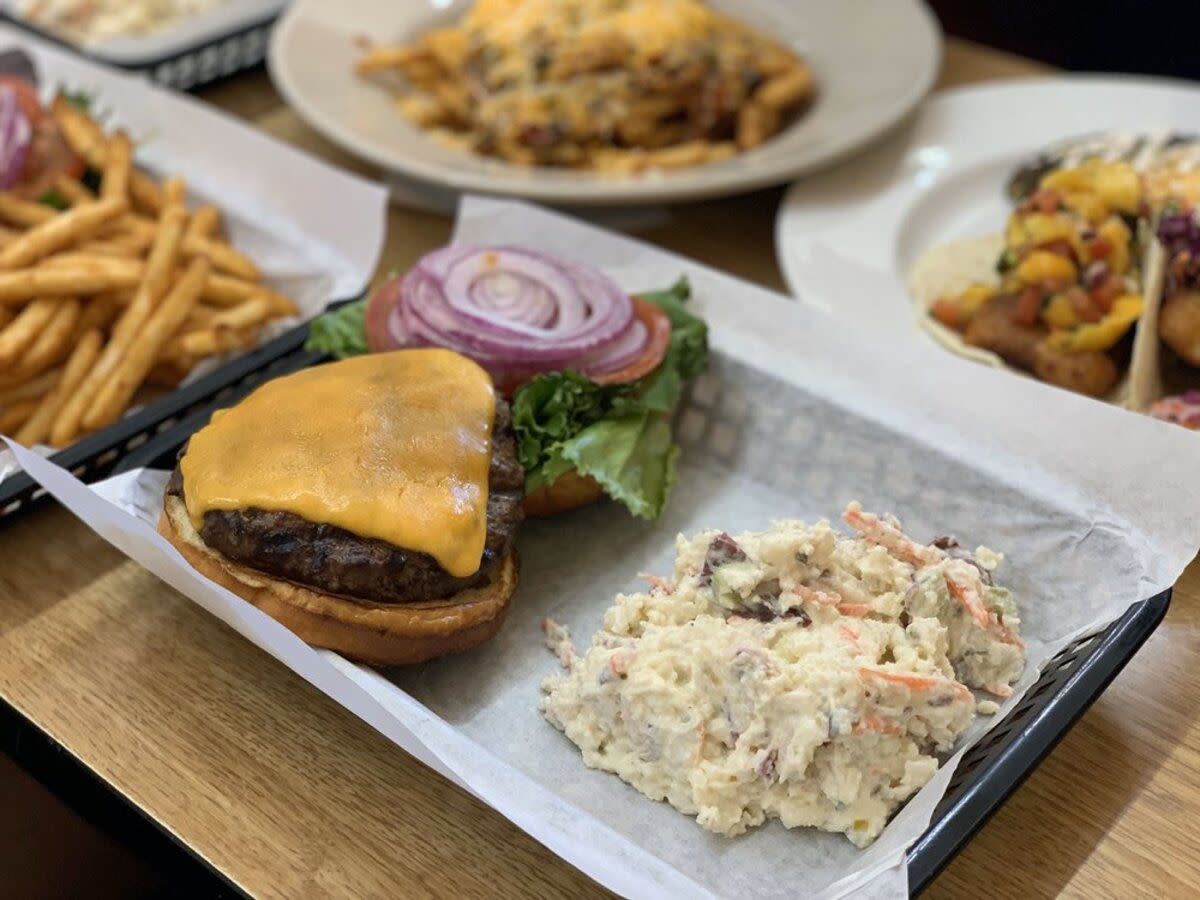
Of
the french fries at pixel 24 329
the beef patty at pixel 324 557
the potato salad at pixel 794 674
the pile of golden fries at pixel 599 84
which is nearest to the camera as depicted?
the potato salad at pixel 794 674

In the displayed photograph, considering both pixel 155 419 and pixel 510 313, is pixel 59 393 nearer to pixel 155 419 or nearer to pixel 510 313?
pixel 155 419

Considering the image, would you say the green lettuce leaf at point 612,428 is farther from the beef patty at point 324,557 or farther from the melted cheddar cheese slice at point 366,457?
the beef patty at point 324,557

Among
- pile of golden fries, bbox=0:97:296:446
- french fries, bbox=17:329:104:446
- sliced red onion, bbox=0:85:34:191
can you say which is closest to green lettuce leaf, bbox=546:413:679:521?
pile of golden fries, bbox=0:97:296:446

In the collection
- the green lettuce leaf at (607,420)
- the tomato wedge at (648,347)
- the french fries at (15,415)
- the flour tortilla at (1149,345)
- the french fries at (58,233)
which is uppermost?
the flour tortilla at (1149,345)

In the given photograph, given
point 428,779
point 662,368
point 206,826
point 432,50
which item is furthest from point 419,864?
point 432,50

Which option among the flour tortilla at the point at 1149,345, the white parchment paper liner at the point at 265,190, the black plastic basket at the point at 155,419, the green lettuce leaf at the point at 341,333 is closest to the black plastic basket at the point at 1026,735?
the flour tortilla at the point at 1149,345

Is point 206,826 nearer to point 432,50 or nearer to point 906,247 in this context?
point 906,247

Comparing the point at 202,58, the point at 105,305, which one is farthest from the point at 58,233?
the point at 202,58

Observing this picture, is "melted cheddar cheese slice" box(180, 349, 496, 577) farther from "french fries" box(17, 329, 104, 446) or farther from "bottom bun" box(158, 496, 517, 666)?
"french fries" box(17, 329, 104, 446)
